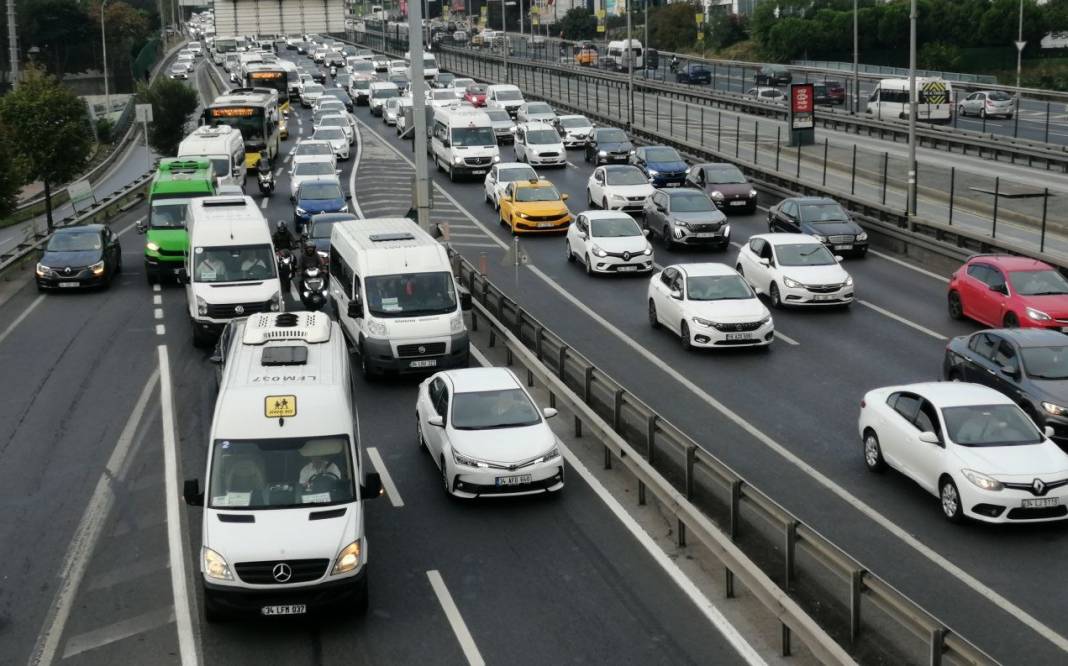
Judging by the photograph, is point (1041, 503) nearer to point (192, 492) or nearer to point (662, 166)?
point (192, 492)

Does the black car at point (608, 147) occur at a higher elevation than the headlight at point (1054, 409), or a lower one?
higher

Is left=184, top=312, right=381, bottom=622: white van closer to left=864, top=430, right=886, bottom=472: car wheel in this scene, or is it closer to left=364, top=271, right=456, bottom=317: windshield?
left=864, top=430, right=886, bottom=472: car wheel

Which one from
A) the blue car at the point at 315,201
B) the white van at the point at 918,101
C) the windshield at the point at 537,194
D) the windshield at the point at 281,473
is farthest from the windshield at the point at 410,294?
the white van at the point at 918,101

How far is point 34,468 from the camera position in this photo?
1981 centimetres

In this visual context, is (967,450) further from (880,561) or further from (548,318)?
(548,318)

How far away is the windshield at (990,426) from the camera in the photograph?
17.2 meters

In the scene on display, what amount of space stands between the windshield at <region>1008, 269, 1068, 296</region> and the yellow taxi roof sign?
16.6m

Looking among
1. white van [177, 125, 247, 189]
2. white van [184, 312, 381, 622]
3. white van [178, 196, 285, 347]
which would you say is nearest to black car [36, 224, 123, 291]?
white van [178, 196, 285, 347]

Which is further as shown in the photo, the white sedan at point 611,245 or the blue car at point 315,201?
the blue car at point 315,201

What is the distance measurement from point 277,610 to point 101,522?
5043 mm

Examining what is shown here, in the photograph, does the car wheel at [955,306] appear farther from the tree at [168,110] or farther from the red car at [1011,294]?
the tree at [168,110]

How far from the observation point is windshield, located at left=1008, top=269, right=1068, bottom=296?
26234 millimetres

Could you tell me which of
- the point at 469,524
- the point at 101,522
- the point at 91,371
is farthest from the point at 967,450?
the point at 91,371

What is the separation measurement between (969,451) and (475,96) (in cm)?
6420
